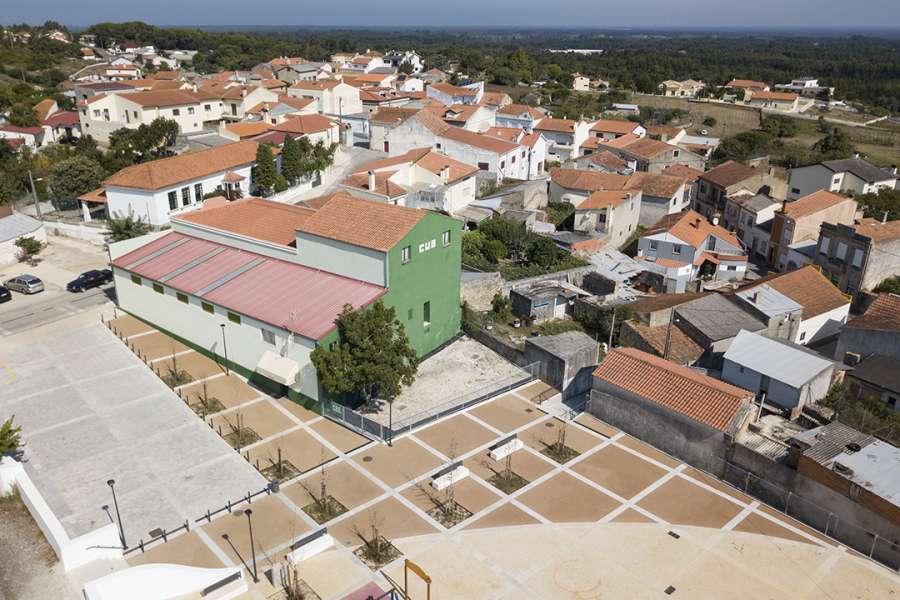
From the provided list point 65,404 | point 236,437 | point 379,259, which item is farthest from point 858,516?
point 65,404

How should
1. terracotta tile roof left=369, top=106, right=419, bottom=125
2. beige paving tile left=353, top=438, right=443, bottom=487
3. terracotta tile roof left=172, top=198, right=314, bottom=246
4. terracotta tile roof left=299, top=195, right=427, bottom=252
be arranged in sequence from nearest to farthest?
1. beige paving tile left=353, top=438, right=443, bottom=487
2. terracotta tile roof left=299, top=195, right=427, bottom=252
3. terracotta tile roof left=172, top=198, right=314, bottom=246
4. terracotta tile roof left=369, top=106, right=419, bottom=125

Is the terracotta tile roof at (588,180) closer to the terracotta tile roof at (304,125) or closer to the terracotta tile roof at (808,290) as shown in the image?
the terracotta tile roof at (808,290)

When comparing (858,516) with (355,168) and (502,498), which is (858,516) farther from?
(355,168)

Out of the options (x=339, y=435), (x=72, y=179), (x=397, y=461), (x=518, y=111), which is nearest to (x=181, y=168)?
(x=72, y=179)

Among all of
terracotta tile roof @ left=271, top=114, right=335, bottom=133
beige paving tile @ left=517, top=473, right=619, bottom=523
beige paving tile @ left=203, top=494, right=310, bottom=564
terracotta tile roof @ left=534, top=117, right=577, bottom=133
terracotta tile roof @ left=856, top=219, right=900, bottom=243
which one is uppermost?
terracotta tile roof @ left=271, top=114, right=335, bottom=133

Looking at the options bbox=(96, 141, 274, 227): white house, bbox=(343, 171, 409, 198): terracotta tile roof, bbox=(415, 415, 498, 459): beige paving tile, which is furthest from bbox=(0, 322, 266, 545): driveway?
bbox=(343, 171, 409, 198): terracotta tile roof

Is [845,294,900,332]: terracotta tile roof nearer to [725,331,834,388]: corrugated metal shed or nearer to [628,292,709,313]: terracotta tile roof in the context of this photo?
[725,331,834,388]: corrugated metal shed

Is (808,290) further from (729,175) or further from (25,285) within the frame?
(25,285)
